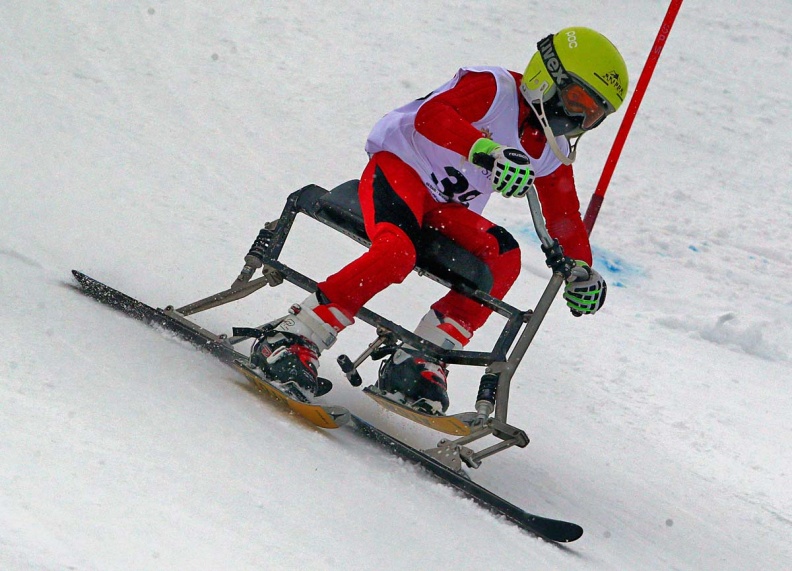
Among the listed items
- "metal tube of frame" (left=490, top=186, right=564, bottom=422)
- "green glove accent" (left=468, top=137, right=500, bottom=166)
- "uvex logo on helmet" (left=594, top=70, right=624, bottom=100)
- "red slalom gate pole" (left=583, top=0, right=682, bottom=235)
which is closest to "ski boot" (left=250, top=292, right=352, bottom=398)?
"metal tube of frame" (left=490, top=186, right=564, bottom=422)

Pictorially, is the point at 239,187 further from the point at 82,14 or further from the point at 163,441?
the point at 163,441

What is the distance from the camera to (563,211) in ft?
14.4

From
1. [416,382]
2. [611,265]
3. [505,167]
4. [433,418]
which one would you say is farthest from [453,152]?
[611,265]

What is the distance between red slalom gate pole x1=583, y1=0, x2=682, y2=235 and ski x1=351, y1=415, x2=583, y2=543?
4.03 m

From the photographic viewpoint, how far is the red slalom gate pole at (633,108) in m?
7.25

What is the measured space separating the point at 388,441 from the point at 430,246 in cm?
89

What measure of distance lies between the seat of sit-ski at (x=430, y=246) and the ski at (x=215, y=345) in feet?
2.36

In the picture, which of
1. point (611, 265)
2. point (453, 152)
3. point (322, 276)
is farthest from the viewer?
point (611, 265)

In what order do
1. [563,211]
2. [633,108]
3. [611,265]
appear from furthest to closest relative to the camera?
[611,265] → [633,108] → [563,211]

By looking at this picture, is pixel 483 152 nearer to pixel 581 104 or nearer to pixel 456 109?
pixel 456 109

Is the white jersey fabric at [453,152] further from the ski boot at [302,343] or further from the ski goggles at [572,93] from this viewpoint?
the ski boot at [302,343]

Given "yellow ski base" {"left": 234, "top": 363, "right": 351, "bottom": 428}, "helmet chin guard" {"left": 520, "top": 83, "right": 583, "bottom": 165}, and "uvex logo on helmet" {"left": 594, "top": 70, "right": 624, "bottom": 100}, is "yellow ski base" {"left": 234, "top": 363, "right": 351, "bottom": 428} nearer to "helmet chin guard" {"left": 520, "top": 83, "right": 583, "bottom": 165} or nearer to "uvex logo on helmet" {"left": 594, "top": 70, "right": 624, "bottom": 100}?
"helmet chin guard" {"left": 520, "top": 83, "right": 583, "bottom": 165}

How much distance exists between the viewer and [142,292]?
200 inches

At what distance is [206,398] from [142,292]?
1.65 metres
